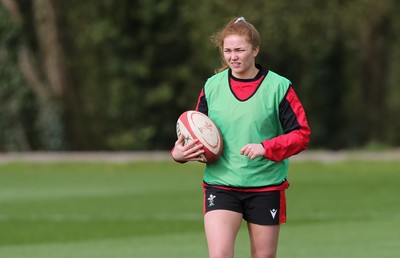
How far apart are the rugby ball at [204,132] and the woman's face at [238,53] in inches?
16.0

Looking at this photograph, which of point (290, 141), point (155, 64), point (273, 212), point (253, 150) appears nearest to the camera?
point (253, 150)

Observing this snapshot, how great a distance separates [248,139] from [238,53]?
22.8 inches

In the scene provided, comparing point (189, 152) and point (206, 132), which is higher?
point (206, 132)

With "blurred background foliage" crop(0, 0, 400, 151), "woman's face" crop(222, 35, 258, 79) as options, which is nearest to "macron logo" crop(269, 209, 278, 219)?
"woman's face" crop(222, 35, 258, 79)

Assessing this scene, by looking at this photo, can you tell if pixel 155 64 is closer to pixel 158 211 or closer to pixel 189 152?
pixel 158 211

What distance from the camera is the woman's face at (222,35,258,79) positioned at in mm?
8711

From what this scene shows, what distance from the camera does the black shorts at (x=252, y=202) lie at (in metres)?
8.77

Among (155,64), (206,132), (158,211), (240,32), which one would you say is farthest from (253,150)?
(155,64)

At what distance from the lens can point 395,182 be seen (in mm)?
25781

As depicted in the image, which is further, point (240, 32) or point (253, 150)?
point (240, 32)

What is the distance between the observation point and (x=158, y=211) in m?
20.4

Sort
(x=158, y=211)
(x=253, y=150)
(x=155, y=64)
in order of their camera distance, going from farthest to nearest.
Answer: (x=155, y=64) < (x=158, y=211) < (x=253, y=150)

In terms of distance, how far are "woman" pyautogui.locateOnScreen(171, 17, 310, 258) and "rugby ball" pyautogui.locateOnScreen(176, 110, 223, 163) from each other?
53 mm

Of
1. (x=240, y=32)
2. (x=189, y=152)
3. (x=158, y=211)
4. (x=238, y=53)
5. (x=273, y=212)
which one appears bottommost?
(x=158, y=211)
